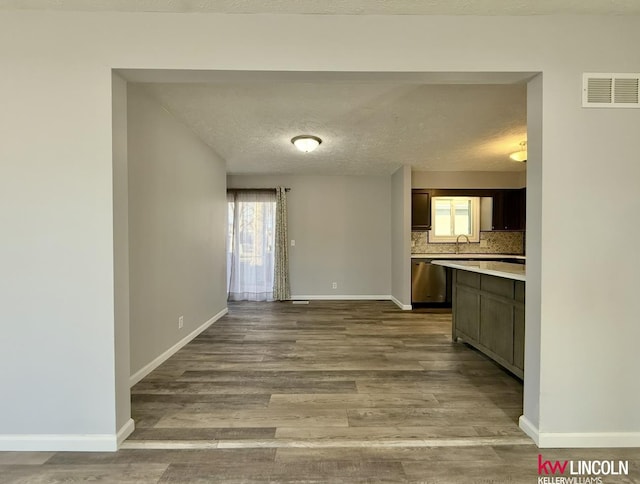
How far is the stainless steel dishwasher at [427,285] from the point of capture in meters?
5.36

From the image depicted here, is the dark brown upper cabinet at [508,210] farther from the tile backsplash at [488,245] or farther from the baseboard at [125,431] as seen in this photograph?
the baseboard at [125,431]

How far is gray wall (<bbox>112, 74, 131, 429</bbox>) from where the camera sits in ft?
5.62

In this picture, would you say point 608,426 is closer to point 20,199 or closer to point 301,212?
point 20,199

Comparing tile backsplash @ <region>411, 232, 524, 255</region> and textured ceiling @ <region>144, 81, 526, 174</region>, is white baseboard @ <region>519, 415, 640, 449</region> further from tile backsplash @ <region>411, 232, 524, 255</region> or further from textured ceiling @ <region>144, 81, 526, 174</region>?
tile backsplash @ <region>411, 232, 524, 255</region>

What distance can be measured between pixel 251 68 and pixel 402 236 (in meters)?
4.17

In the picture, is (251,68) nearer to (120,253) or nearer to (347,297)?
(120,253)

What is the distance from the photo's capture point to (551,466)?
156cm

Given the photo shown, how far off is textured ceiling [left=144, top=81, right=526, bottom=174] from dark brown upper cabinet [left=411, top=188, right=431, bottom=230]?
78 centimetres

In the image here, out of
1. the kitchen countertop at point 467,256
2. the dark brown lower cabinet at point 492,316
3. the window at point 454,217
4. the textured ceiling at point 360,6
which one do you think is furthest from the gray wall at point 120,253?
the window at point 454,217

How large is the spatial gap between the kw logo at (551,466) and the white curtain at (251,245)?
4758mm

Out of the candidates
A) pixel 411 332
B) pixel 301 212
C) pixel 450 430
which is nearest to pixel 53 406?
pixel 450 430

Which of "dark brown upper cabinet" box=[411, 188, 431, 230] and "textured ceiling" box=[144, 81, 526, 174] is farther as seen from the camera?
"dark brown upper cabinet" box=[411, 188, 431, 230]

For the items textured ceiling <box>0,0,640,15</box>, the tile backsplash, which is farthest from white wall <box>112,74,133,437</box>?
the tile backsplash

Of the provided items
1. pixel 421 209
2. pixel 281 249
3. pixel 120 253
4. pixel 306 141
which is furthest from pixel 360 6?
pixel 281 249
